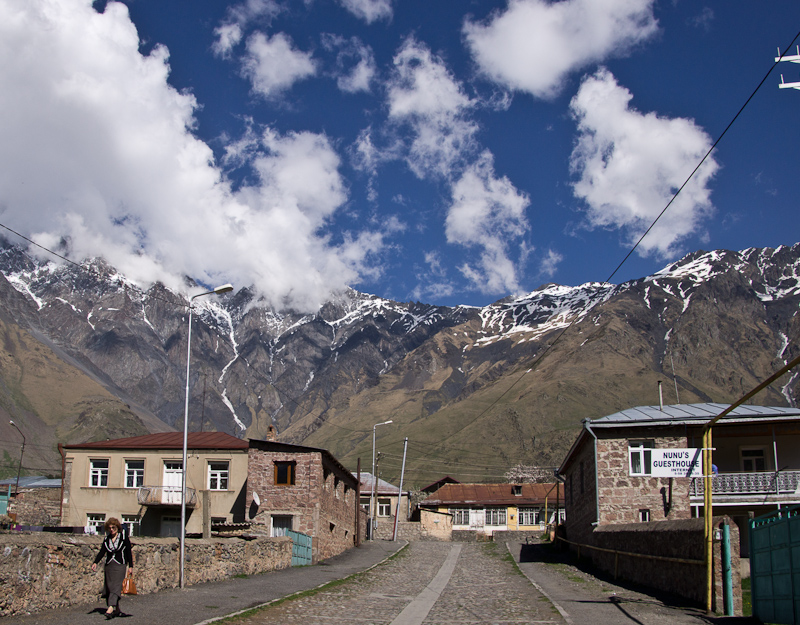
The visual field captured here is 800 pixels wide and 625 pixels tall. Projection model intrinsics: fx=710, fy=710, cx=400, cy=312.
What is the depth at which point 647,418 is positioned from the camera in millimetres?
31344

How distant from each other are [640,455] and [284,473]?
16714 millimetres

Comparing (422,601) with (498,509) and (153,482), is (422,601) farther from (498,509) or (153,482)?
(498,509)

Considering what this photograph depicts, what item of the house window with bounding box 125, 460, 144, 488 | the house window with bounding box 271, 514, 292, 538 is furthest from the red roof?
the house window with bounding box 271, 514, 292, 538

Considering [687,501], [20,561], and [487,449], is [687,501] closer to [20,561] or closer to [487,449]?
[20,561]

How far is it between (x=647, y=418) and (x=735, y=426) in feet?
13.4

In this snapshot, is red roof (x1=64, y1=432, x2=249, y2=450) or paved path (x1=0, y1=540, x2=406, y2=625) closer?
paved path (x1=0, y1=540, x2=406, y2=625)

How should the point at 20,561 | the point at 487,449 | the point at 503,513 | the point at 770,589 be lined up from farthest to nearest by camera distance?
the point at 487,449 < the point at 503,513 < the point at 770,589 < the point at 20,561

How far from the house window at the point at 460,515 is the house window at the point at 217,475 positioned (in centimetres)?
4283

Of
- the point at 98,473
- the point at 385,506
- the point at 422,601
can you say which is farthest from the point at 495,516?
the point at 422,601

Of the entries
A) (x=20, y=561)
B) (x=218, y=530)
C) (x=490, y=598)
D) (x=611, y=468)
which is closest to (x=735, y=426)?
(x=611, y=468)

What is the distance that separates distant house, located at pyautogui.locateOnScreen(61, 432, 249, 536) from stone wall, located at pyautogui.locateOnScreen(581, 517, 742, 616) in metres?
21.5

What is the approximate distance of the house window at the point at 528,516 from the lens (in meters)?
76.2

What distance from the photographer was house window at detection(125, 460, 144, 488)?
41.0 m

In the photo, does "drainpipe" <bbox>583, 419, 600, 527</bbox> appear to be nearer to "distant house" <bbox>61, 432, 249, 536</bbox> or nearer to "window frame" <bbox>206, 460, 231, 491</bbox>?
"distant house" <bbox>61, 432, 249, 536</bbox>
